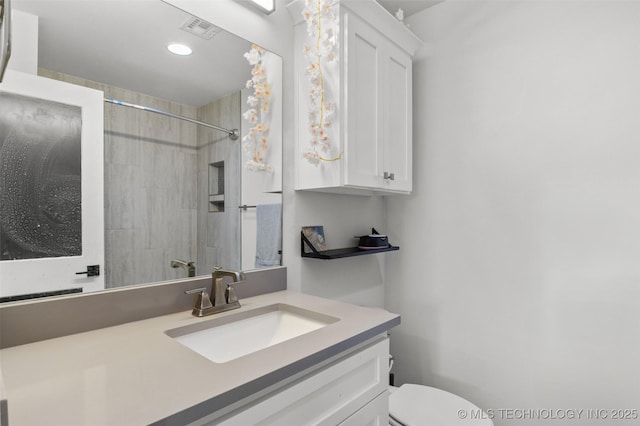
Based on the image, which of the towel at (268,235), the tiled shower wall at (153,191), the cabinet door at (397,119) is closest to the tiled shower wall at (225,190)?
the tiled shower wall at (153,191)

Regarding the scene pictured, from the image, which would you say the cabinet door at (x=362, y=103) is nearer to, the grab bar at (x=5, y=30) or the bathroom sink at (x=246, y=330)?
the bathroom sink at (x=246, y=330)

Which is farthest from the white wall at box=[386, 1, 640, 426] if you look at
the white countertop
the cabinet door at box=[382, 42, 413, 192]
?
the white countertop

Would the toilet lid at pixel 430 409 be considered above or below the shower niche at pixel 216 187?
below

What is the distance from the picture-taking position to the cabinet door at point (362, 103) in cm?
142

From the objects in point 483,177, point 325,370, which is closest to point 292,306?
point 325,370

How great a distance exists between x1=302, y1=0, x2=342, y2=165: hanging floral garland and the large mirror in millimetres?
180

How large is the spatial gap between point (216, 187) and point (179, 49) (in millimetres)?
537

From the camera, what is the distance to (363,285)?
6.73 feet

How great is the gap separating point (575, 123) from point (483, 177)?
1.55 feet

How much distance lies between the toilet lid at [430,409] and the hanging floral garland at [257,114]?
1.30 meters

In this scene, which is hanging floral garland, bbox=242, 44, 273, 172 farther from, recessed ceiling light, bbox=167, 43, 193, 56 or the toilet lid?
the toilet lid

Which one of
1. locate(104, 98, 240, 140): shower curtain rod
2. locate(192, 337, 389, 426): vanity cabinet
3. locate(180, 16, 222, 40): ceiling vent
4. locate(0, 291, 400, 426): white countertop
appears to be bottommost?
locate(192, 337, 389, 426): vanity cabinet

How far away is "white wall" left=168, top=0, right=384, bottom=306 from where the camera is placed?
53.9 inches

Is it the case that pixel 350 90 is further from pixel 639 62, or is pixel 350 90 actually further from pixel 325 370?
pixel 639 62
